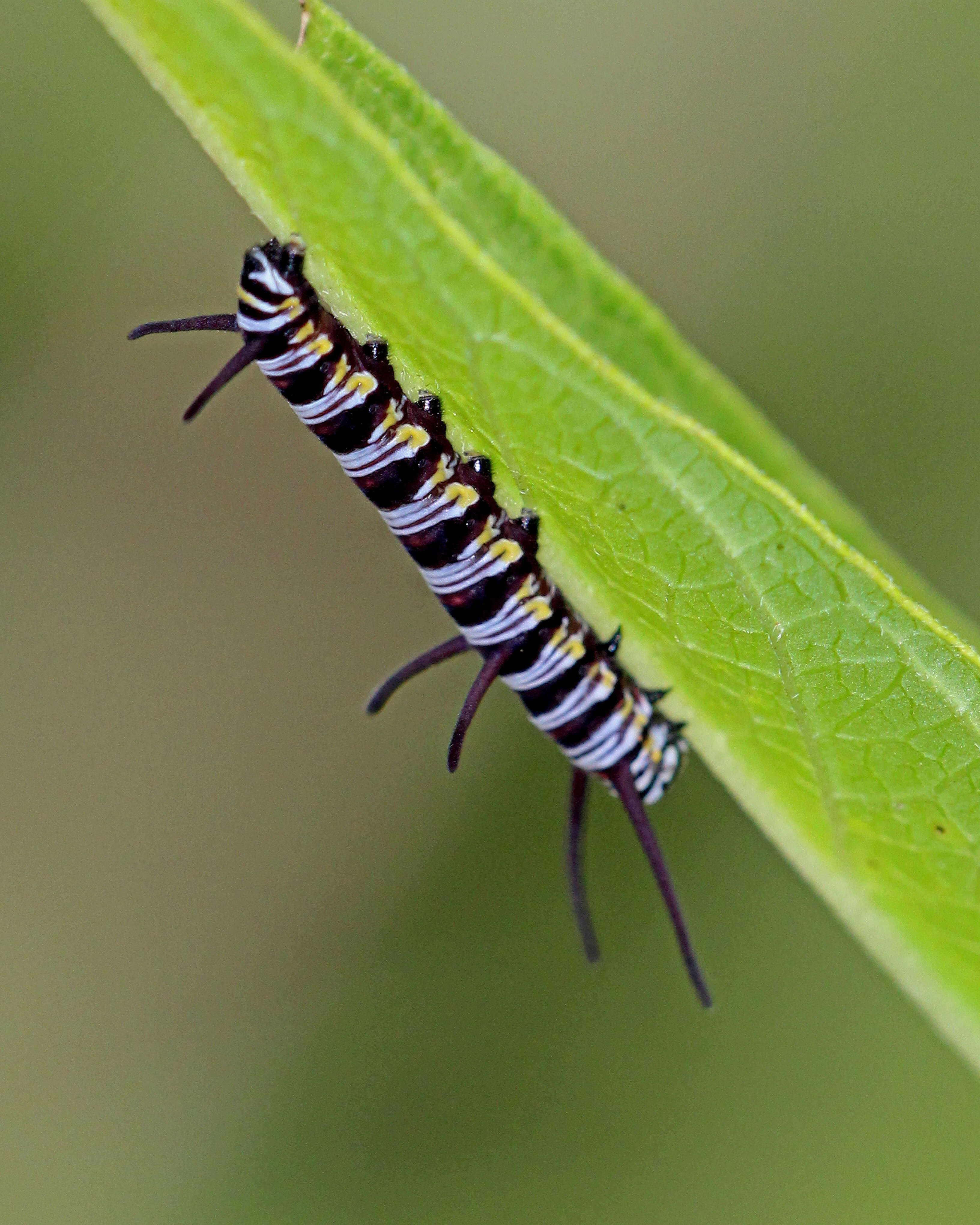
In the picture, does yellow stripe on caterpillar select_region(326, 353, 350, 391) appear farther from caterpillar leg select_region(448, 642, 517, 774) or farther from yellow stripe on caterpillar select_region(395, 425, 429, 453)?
caterpillar leg select_region(448, 642, 517, 774)

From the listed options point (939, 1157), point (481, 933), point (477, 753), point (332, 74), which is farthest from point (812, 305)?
point (332, 74)

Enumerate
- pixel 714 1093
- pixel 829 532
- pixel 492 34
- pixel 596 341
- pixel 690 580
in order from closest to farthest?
1. pixel 829 532
2. pixel 690 580
3. pixel 596 341
4. pixel 714 1093
5. pixel 492 34

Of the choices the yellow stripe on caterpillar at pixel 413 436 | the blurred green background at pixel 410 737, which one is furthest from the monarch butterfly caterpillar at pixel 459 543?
the blurred green background at pixel 410 737

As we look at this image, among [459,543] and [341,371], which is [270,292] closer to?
[341,371]

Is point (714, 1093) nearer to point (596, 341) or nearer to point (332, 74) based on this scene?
point (596, 341)

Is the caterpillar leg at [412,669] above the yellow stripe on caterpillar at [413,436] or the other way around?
the other way around

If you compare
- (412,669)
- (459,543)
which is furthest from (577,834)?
(459,543)

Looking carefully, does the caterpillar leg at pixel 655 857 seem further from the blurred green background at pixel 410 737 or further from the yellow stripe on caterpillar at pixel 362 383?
the blurred green background at pixel 410 737
